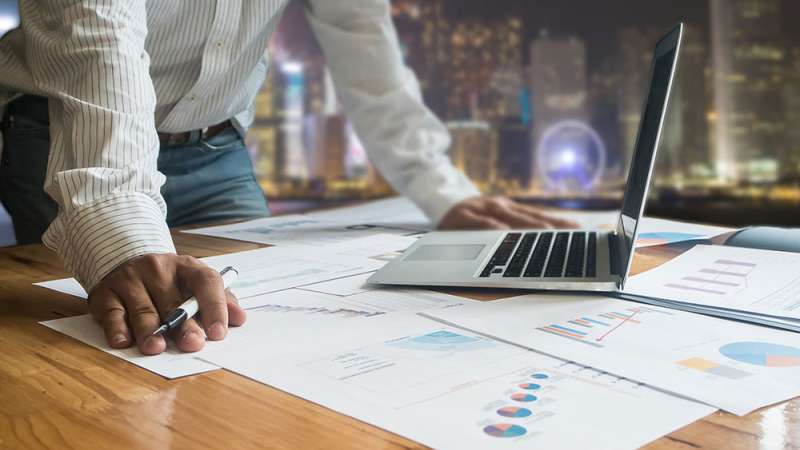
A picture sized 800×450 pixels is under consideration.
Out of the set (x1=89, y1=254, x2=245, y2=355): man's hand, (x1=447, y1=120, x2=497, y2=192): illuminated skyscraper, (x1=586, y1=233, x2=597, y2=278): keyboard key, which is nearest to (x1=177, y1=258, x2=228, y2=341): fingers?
(x1=89, y1=254, x2=245, y2=355): man's hand

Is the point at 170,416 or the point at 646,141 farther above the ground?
the point at 646,141

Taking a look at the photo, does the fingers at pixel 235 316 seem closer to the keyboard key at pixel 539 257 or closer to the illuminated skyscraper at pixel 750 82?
the keyboard key at pixel 539 257

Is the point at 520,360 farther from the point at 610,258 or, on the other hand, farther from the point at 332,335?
the point at 610,258

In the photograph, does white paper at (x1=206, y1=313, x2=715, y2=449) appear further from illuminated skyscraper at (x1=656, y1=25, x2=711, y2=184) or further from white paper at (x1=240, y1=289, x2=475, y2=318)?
illuminated skyscraper at (x1=656, y1=25, x2=711, y2=184)

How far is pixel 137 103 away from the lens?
Answer: 3.01 feet

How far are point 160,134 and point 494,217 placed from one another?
593 mm

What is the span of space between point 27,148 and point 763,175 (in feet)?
7.92

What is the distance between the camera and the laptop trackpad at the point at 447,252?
973mm

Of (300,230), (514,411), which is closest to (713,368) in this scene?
(514,411)

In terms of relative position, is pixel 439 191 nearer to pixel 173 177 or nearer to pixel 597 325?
pixel 173 177

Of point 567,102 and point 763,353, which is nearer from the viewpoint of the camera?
point 763,353

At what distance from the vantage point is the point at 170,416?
1.61 ft

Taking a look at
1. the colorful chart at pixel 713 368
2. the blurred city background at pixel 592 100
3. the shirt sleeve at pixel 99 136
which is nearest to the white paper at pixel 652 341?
the colorful chart at pixel 713 368

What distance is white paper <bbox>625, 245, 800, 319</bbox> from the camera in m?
0.74
